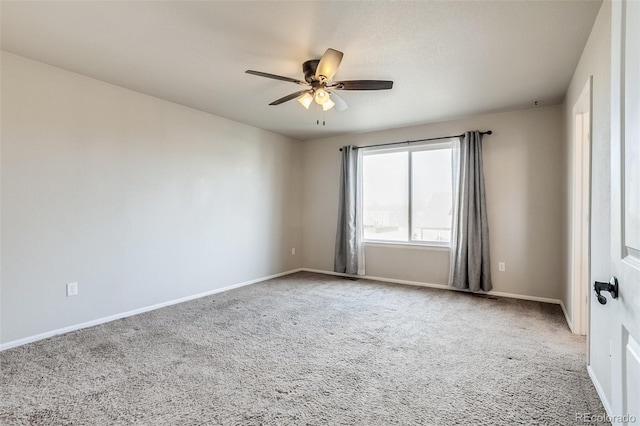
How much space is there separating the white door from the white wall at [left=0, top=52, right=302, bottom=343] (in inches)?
152

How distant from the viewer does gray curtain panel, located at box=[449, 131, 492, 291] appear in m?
4.29

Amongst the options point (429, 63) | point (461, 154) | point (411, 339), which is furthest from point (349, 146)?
point (411, 339)

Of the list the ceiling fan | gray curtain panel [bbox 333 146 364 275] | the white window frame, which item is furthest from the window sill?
the ceiling fan

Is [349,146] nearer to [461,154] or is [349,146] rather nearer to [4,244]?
[461,154]

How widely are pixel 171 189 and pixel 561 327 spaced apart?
4.46 metres

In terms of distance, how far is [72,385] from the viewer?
82.0 inches

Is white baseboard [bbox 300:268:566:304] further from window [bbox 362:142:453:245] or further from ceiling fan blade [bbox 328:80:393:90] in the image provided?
ceiling fan blade [bbox 328:80:393:90]

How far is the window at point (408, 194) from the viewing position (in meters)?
4.77

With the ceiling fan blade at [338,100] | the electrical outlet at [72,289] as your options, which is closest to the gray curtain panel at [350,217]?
the ceiling fan blade at [338,100]

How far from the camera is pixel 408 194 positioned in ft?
16.5

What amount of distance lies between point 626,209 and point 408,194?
13.6 ft

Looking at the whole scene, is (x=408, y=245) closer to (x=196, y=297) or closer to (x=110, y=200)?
(x=196, y=297)

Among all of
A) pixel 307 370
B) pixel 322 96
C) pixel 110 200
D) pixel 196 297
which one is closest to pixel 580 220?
pixel 322 96

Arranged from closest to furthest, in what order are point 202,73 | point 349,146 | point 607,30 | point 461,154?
point 607,30
point 202,73
point 461,154
point 349,146
